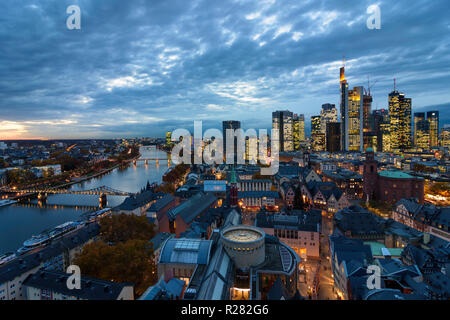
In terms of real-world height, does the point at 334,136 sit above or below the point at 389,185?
above

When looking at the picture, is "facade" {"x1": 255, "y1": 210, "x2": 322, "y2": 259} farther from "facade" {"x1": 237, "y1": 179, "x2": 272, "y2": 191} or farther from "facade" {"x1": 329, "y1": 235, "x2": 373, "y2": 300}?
"facade" {"x1": 237, "y1": 179, "x2": 272, "y2": 191}

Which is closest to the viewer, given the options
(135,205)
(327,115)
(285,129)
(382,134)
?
(135,205)

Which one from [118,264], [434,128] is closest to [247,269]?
[118,264]

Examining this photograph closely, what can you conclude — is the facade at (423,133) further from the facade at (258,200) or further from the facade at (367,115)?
the facade at (258,200)

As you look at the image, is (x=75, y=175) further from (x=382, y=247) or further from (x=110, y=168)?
(x=382, y=247)

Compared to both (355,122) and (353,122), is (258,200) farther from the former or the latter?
(355,122)

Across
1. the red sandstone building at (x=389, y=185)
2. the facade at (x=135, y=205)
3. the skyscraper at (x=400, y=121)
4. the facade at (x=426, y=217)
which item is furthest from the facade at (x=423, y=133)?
the facade at (x=135, y=205)

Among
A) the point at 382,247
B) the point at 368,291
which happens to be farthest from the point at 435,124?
the point at 368,291
